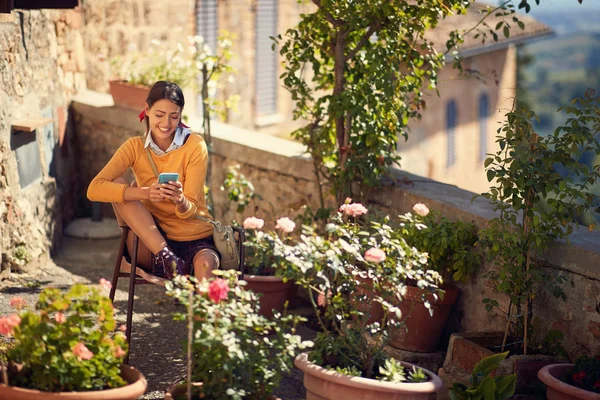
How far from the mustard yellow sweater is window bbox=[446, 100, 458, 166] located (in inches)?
456

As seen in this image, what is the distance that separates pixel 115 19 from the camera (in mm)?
9805

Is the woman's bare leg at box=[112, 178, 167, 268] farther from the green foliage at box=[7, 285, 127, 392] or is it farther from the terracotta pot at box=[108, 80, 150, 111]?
the terracotta pot at box=[108, 80, 150, 111]

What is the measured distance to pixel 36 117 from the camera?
21.9ft

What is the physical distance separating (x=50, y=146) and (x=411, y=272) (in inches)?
160

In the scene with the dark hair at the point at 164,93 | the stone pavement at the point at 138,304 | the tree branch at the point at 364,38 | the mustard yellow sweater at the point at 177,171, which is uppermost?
the tree branch at the point at 364,38

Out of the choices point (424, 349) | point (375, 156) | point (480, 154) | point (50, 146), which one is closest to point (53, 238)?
point (50, 146)

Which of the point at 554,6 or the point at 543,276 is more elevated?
the point at 554,6

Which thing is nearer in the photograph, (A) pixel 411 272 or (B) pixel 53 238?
(A) pixel 411 272

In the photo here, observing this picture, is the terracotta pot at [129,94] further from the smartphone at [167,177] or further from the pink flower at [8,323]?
the pink flower at [8,323]

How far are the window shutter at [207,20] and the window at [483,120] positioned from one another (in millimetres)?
6495

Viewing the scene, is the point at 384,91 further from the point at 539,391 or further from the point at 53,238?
the point at 53,238

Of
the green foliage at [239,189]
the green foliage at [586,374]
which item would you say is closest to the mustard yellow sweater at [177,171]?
the green foliage at [239,189]

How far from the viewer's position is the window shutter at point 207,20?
12297 mm

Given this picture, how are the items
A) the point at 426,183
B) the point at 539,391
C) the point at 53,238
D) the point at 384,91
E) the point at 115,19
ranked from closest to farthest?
1. the point at 539,391
2. the point at 384,91
3. the point at 426,183
4. the point at 53,238
5. the point at 115,19
